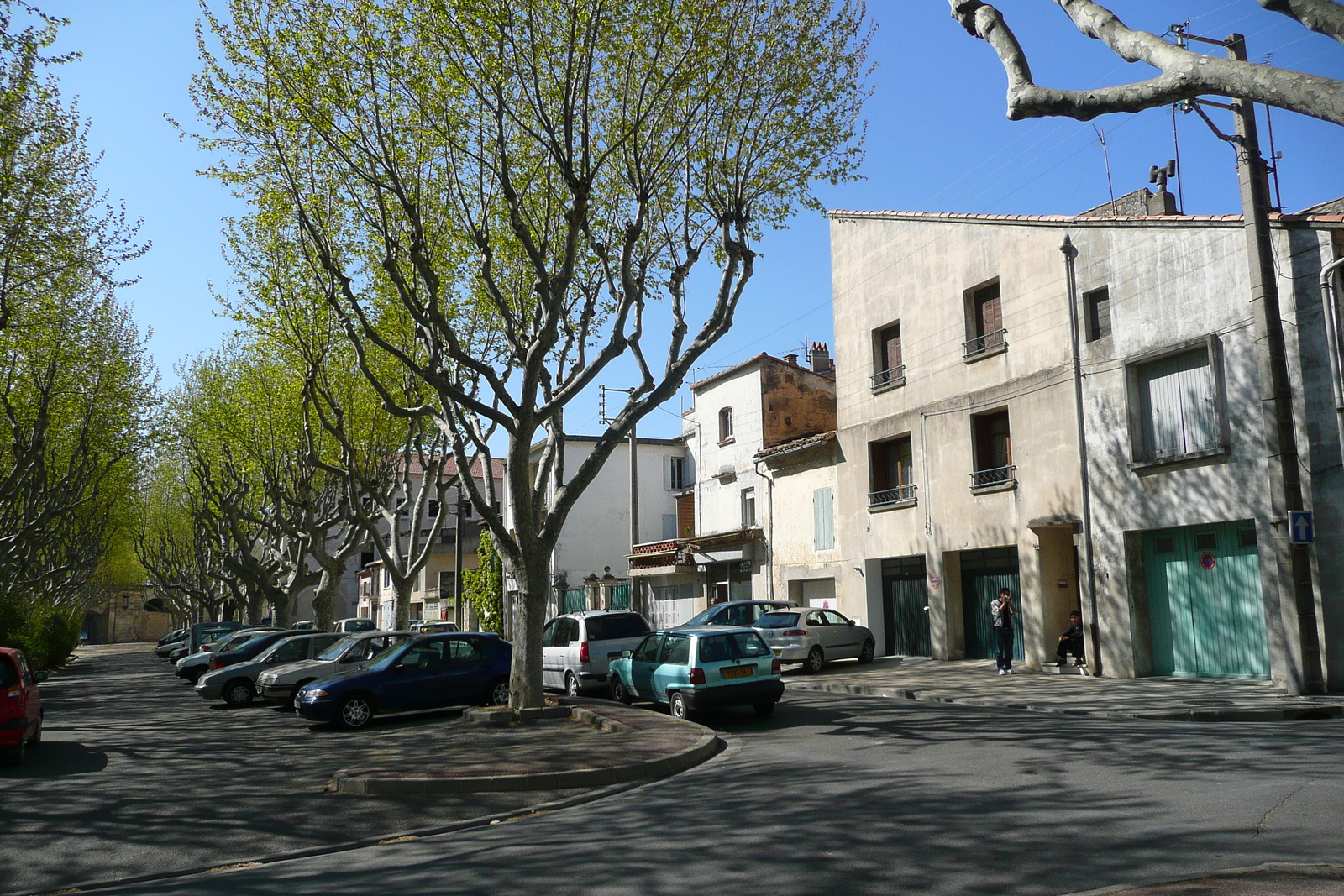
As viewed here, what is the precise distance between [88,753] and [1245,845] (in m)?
13.8

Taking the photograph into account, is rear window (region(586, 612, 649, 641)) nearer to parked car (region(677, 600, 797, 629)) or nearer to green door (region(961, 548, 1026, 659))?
parked car (region(677, 600, 797, 629))

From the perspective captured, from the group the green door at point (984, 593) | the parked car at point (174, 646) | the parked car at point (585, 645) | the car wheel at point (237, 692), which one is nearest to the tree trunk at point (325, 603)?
the parked car at point (174, 646)

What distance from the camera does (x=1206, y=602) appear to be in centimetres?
1752

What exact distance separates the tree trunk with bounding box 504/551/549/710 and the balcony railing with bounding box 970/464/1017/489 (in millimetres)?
11188

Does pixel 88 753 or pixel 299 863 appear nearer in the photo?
pixel 299 863

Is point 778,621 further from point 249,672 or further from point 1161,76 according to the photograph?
point 1161,76

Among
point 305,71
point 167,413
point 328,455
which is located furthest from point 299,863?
point 167,413

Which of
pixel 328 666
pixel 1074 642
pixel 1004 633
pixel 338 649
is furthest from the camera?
pixel 1004 633

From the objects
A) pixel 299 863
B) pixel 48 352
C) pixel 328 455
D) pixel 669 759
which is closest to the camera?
pixel 299 863

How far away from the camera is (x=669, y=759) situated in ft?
36.1

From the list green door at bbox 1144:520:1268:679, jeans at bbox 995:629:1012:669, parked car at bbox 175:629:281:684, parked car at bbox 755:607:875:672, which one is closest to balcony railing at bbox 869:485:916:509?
parked car at bbox 755:607:875:672

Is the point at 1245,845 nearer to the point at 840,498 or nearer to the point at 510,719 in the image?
the point at 510,719

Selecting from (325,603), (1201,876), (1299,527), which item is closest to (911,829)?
(1201,876)

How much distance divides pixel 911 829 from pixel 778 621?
1544cm
